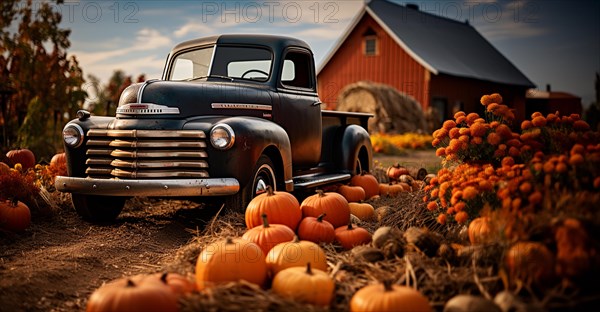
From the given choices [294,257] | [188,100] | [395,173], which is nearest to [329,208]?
[294,257]

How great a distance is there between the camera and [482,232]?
3496 millimetres

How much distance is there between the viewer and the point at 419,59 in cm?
2164

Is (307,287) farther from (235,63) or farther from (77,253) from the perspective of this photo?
(235,63)

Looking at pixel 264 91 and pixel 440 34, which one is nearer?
pixel 264 91

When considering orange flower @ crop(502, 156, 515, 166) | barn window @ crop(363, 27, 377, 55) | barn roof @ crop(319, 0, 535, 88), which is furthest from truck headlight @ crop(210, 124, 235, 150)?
barn window @ crop(363, 27, 377, 55)

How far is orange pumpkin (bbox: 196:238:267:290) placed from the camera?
3.22 meters

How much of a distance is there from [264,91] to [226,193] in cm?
167

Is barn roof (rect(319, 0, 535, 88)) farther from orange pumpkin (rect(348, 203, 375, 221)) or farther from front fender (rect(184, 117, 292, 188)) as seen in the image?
front fender (rect(184, 117, 292, 188))

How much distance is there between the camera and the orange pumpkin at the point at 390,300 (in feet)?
9.11

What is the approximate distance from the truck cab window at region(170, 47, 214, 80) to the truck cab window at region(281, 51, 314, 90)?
0.88m

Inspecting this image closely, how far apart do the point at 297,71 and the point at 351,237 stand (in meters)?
3.25

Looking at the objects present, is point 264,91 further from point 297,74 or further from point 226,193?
point 226,193

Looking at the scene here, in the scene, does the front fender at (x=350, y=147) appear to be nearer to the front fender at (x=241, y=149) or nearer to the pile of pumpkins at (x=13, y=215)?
the front fender at (x=241, y=149)

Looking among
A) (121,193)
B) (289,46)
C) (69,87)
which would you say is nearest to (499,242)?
(121,193)
